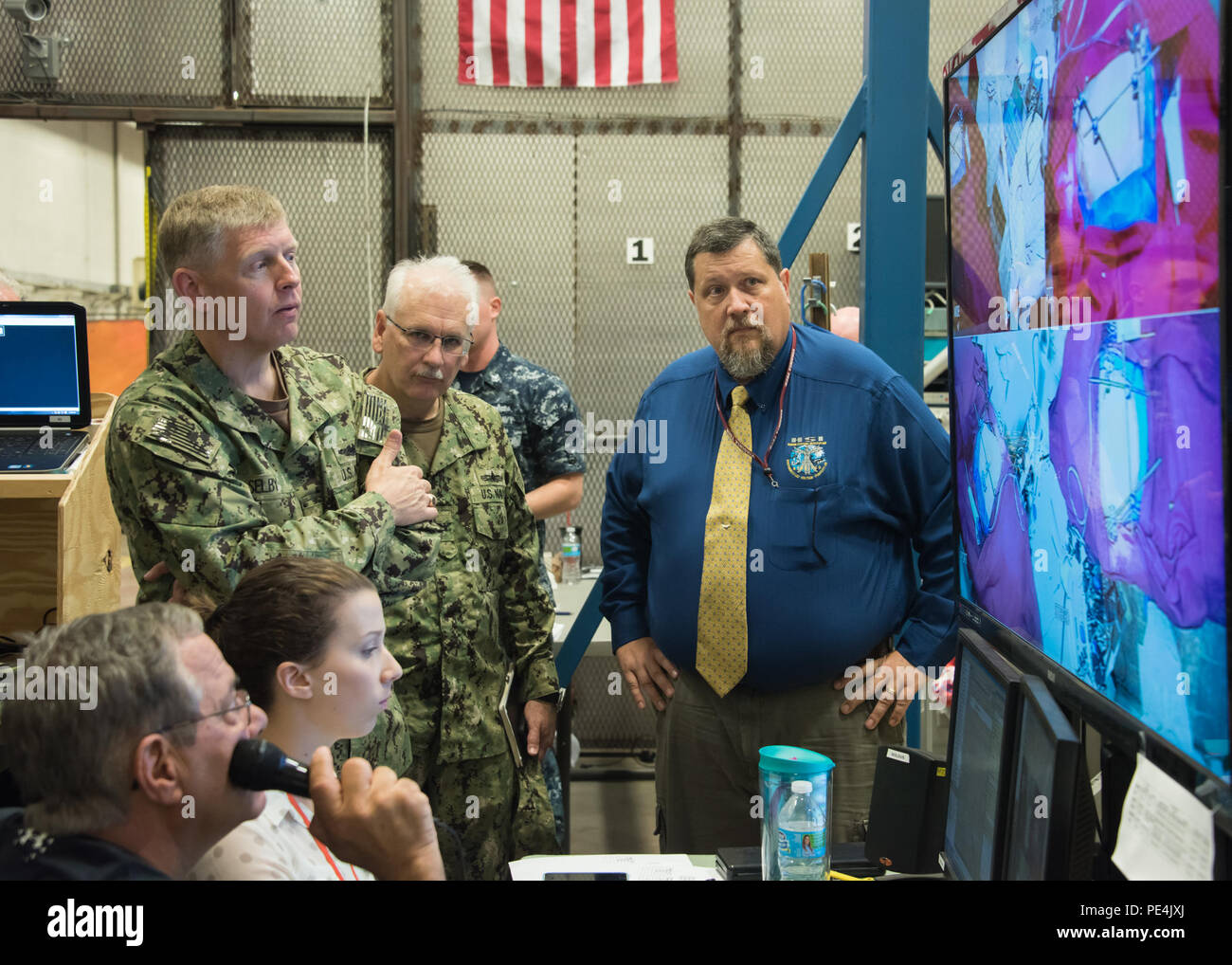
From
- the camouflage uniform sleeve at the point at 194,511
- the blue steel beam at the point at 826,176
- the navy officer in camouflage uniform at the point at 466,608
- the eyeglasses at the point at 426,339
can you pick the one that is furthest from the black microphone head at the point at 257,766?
the blue steel beam at the point at 826,176

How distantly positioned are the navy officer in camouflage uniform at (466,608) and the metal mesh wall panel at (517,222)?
8.16 feet

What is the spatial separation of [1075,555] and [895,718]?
1.37 meters

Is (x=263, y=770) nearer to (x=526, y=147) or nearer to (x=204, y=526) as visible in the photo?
(x=204, y=526)

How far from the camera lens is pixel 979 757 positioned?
1.30 meters

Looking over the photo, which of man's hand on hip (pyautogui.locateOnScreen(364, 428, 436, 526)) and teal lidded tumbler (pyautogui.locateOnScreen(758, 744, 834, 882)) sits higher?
man's hand on hip (pyautogui.locateOnScreen(364, 428, 436, 526))

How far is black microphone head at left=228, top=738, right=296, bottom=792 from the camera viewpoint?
112 cm

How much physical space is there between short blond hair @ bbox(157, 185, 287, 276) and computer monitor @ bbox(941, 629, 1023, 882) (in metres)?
1.36

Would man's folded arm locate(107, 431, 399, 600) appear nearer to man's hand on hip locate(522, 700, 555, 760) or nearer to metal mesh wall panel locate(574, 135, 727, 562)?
man's hand on hip locate(522, 700, 555, 760)

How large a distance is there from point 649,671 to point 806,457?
63cm

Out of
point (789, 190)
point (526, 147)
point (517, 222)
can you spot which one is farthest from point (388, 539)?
point (789, 190)

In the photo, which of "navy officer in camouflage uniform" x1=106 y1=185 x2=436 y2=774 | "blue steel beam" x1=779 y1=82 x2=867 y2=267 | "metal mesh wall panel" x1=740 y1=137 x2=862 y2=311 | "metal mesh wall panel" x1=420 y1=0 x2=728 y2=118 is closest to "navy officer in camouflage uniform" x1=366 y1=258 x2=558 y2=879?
"navy officer in camouflage uniform" x1=106 y1=185 x2=436 y2=774
